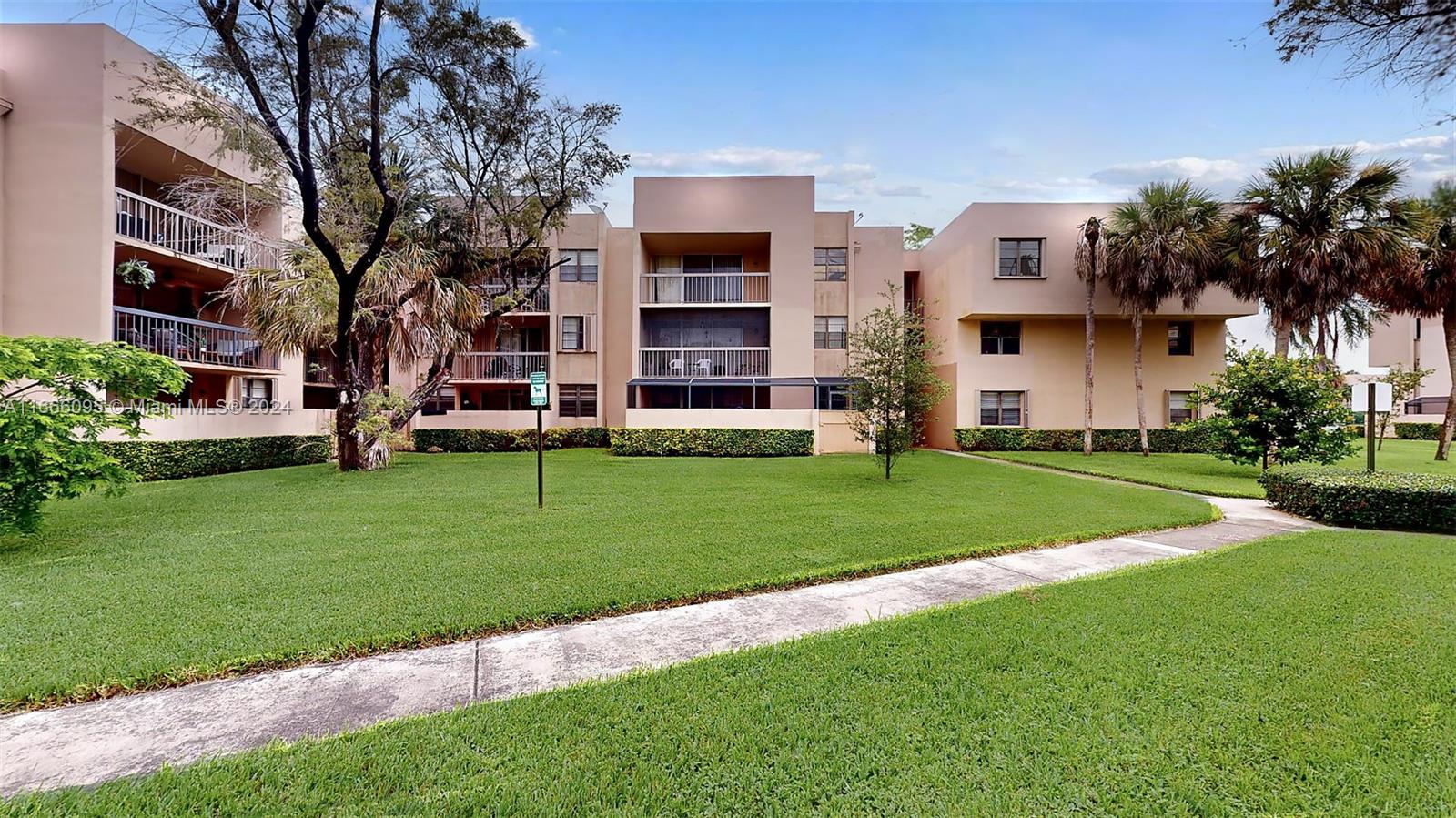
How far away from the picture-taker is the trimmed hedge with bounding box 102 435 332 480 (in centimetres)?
1170

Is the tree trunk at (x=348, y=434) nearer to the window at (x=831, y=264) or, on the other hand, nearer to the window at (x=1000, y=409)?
the window at (x=831, y=264)

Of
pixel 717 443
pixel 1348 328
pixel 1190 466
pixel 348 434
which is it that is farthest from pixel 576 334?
pixel 1348 328

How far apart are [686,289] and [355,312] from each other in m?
10.7

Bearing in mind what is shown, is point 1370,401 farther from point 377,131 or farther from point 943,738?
point 377,131

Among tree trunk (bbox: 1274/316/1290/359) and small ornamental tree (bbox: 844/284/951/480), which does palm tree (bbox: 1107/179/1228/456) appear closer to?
tree trunk (bbox: 1274/316/1290/359)

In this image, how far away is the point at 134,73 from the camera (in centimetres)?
1245

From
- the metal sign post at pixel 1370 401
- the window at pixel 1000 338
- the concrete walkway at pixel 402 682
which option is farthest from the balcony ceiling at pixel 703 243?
the concrete walkway at pixel 402 682

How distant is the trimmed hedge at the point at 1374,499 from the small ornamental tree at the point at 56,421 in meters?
15.7

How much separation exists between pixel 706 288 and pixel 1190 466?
15.9 m

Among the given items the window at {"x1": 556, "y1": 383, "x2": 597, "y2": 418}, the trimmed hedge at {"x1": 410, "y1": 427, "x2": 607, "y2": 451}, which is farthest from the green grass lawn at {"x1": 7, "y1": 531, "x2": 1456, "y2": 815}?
the window at {"x1": 556, "y1": 383, "x2": 597, "y2": 418}

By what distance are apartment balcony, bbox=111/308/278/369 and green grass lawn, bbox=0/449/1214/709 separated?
386 centimetres

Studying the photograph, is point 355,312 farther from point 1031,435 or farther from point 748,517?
point 1031,435

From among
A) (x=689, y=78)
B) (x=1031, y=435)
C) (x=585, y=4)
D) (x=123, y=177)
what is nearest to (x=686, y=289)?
(x=689, y=78)

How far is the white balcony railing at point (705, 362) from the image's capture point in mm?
20469
